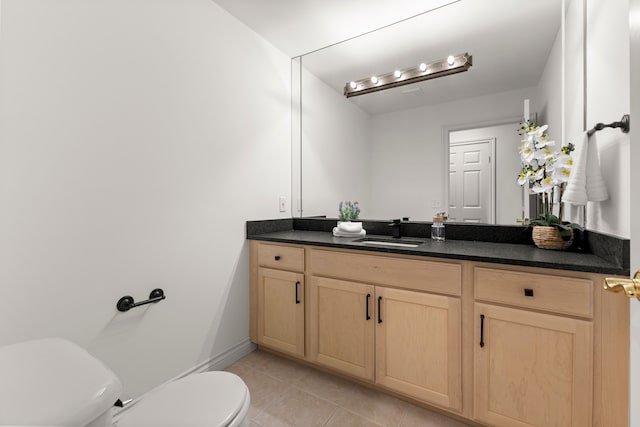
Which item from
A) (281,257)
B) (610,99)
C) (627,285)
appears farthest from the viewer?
(281,257)

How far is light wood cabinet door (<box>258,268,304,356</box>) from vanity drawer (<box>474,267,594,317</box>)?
1.06 m

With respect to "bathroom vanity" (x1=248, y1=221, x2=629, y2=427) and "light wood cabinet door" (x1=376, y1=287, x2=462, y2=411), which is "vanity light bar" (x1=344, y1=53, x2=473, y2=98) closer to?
"bathroom vanity" (x1=248, y1=221, x2=629, y2=427)

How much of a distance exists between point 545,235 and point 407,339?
2.88ft

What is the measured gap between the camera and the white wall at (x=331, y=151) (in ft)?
7.63

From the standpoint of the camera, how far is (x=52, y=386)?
0.73 m

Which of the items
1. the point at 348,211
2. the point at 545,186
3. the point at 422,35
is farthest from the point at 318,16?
the point at 545,186

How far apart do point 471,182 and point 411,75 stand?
909 millimetres

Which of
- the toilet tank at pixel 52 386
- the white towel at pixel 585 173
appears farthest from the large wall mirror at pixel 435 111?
the toilet tank at pixel 52 386

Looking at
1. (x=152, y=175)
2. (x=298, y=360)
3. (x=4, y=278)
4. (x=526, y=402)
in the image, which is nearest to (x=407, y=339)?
(x=526, y=402)

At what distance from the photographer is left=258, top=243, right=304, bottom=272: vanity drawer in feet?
6.23

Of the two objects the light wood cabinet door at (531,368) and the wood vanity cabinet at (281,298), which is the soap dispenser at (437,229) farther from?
the wood vanity cabinet at (281,298)

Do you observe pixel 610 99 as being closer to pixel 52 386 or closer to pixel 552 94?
pixel 552 94

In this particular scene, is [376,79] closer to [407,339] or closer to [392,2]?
[392,2]

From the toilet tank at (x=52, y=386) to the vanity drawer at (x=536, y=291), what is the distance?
1405 millimetres
